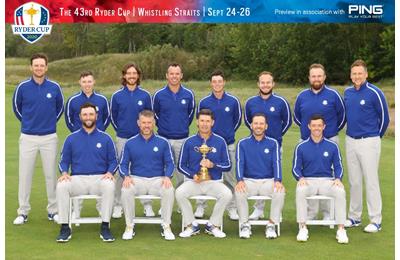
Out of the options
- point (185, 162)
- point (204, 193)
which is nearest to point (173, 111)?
point (185, 162)

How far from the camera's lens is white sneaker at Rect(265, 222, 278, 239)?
7129 millimetres

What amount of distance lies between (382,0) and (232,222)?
450 cm

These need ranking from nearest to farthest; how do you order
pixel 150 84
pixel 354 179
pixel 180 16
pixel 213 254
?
1. pixel 213 254
2. pixel 354 179
3. pixel 180 16
4. pixel 150 84

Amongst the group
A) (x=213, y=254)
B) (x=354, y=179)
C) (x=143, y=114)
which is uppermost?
(x=143, y=114)

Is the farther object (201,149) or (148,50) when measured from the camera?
(148,50)

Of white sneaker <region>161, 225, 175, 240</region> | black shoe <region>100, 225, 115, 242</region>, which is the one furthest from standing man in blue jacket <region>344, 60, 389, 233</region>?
black shoe <region>100, 225, 115, 242</region>

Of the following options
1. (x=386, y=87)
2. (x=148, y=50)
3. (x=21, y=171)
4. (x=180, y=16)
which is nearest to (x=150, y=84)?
(x=148, y=50)

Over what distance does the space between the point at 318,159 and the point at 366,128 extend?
1.87 feet

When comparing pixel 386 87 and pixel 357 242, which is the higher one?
pixel 386 87

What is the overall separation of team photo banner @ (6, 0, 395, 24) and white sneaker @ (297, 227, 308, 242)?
13.4 feet

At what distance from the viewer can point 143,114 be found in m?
7.28

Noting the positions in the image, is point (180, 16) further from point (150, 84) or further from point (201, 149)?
point (150, 84)

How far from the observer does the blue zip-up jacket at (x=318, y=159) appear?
735 cm

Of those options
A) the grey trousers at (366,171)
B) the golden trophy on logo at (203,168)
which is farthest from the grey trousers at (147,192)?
the grey trousers at (366,171)
